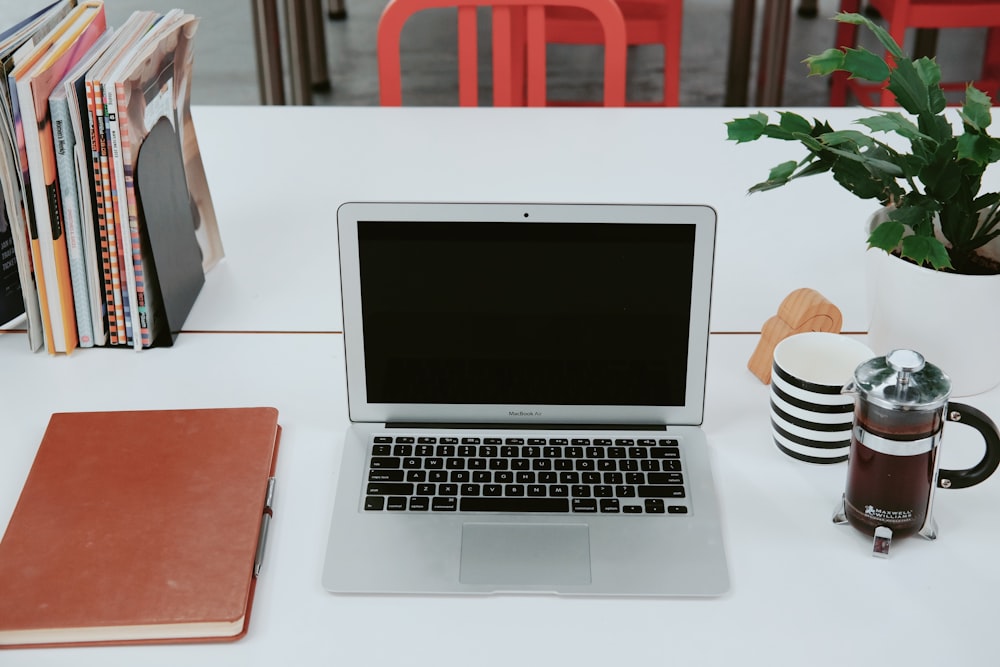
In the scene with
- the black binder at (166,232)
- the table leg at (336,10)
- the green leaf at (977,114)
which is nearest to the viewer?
the green leaf at (977,114)

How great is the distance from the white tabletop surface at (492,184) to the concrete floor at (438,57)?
7.15 ft

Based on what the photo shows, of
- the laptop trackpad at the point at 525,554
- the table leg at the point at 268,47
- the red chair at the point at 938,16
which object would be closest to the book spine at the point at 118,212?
the laptop trackpad at the point at 525,554

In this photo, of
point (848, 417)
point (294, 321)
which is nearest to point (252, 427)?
point (294, 321)

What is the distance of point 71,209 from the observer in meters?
1.11

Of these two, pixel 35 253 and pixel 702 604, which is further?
pixel 35 253

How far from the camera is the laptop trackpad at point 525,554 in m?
0.86

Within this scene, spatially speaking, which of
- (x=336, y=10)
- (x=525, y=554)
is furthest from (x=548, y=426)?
(x=336, y=10)

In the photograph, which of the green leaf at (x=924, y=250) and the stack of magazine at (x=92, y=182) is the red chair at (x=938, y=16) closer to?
the green leaf at (x=924, y=250)

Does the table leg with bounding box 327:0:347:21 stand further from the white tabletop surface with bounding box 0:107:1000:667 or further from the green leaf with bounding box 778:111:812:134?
the green leaf with bounding box 778:111:812:134

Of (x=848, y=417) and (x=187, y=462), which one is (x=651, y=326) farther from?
(x=187, y=462)

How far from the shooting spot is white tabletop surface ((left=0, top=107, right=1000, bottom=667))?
811 millimetres

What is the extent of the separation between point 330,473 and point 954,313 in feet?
2.06

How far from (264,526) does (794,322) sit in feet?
1.89

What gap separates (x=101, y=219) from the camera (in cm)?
112
